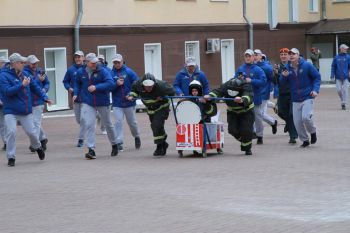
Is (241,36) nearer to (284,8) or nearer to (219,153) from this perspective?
(284,8)

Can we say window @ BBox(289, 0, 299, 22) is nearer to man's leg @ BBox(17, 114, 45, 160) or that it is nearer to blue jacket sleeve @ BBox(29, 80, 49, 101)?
blue jacket sleeve @ BBox(29, 80, 49, 101)

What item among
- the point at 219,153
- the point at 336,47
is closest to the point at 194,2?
the point at 336,47

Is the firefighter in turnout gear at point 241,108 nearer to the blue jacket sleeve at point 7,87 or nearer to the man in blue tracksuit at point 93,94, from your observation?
the man in blue tracksuit at point 93,94

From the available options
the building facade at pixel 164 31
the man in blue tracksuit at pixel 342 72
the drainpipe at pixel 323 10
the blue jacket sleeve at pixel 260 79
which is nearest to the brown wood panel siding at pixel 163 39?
the building facade at pixel 164 31

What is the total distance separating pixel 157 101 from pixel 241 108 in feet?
4.95

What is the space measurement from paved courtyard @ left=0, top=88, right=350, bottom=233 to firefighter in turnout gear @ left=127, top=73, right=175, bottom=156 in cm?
32

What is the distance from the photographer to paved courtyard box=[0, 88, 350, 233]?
1039cm

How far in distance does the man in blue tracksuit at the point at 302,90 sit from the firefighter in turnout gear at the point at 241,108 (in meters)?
1.18

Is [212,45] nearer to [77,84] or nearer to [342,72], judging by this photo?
[342,72]

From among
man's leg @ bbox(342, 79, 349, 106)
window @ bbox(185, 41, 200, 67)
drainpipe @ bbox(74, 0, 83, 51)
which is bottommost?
man's leg @ bbox(342, 79, 349, 106)

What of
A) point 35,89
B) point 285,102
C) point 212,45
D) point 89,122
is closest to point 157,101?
point 89,122

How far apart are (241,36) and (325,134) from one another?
21232 mm

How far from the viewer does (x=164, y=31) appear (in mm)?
36344

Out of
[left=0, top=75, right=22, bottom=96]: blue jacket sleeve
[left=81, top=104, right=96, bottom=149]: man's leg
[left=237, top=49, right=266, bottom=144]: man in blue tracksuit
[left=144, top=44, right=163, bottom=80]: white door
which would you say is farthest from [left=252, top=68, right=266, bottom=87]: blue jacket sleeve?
[left=144, top=44, right=163, bottom=80]: white door
